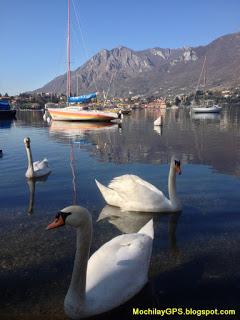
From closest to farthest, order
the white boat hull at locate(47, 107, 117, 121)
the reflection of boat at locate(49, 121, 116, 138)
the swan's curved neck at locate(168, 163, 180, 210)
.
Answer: the swan's curved neck at locate(168, 163, 180, 210) < the reflection of boat at locate(49, 121, 116, 138) < the white boat hull at locate(47, 107, 117, 121)

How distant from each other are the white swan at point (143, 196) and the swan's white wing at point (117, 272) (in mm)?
3205

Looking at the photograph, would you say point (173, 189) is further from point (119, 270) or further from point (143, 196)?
point (119, 270)

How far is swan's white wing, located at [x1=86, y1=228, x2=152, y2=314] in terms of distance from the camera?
538cm

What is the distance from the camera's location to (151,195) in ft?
31.4

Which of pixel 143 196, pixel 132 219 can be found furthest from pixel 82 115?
pixel 132 219

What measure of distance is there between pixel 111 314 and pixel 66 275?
1.31 meters

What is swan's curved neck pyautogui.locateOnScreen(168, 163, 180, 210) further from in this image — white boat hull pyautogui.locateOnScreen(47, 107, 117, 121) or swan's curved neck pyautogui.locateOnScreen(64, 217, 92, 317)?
white boat hull pyautogui.locateOnScreen(47, 107, 117, 121)

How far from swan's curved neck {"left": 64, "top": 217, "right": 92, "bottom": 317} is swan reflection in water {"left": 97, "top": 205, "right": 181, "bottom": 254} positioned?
139 inches

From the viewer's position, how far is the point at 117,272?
220 inches

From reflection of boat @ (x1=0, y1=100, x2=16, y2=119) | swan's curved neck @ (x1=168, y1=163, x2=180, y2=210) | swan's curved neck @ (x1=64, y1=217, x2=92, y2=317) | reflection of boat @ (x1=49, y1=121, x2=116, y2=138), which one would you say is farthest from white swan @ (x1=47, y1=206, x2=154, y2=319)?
reflection of boat @ (x1=0, y1=100, x2=16, y2=119)

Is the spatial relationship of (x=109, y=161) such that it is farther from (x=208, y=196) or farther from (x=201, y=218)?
(x=201, y=218)

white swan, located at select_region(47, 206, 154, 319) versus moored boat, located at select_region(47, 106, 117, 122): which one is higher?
moored boat, located at select_region(47, 106, 117, 122)

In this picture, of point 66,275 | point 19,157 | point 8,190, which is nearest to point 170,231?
point 66,275

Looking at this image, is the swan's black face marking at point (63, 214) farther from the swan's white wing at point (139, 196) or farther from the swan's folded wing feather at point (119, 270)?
the swan's white wing at point (139, 196)
